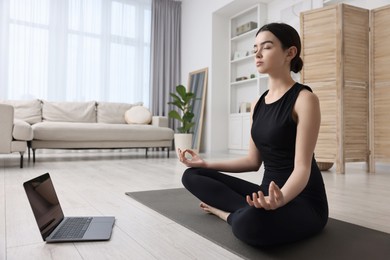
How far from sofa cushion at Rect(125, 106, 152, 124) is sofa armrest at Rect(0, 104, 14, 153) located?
2109 mm

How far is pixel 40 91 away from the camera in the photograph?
5.48m

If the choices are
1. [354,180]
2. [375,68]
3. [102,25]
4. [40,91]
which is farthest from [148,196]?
[102,25]

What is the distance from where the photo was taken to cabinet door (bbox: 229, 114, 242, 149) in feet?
19.0

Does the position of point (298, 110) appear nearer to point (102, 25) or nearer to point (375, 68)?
point (375, 68)

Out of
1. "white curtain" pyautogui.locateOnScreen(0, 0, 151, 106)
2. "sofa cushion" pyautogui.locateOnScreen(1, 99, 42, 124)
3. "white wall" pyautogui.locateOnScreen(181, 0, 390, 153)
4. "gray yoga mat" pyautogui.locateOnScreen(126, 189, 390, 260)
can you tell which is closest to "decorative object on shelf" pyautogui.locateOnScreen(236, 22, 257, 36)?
"white wall" pyautogui.locateOnScreen(181, 0, 390, 153)

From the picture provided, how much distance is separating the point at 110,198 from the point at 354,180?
2028mm

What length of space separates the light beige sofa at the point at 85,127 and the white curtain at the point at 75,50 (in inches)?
38.5

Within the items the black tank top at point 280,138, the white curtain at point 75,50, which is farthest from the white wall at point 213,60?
the black tank top at point 280,138

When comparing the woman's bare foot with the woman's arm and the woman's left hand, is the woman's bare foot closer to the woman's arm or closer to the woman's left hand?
the woman's arm

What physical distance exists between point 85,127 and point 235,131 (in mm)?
2763

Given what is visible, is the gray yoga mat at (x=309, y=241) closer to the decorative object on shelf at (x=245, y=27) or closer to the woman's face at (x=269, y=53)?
the woman's face at (x=269, y=53)

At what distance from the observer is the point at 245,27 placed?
569 cm

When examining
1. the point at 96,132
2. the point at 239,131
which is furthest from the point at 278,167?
the point at 239,131

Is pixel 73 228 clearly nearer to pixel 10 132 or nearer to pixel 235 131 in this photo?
pixel 10 132
